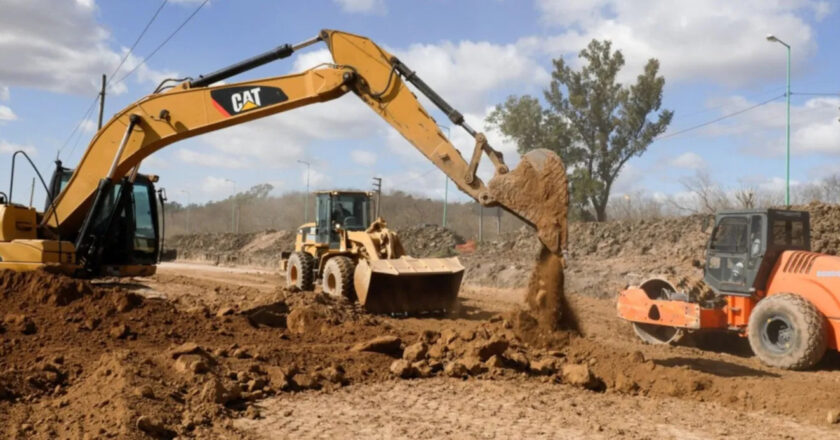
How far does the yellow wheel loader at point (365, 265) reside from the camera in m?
12.9

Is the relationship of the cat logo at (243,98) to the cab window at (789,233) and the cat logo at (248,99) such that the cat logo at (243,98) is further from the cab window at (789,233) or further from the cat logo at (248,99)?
the cab window at (789,233)

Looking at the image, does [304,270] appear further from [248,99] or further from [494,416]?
[494,416]

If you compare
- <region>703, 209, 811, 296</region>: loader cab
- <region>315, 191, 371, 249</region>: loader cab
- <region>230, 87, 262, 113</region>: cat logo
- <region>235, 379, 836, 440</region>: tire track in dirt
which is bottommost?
<region>235, 379, 836, 440</region>: tire track in dirt

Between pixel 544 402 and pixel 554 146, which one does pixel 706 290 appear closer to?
pixel 544 402

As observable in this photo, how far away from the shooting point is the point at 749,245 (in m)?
10.2

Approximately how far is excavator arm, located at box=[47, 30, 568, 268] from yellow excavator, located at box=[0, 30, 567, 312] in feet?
0.04

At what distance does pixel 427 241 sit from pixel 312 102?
2485cm

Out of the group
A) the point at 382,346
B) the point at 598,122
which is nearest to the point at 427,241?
the point at 598,122

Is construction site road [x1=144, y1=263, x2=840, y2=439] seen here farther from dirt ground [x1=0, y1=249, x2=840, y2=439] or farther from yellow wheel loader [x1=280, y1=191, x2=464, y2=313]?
yellow wheel loader [x1=280, y1=191, x2=464, y2=313]

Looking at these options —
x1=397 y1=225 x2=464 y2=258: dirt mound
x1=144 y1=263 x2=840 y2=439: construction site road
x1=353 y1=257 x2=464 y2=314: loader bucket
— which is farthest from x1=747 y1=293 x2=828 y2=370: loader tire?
x1=397 y1=225 x2=464 y2=258: dirt mound

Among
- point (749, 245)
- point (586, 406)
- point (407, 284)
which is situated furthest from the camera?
point (407, 284)

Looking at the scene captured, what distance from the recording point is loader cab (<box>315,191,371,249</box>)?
51.5 feet

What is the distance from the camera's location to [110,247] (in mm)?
11680

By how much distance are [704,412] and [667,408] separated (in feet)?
1.08
